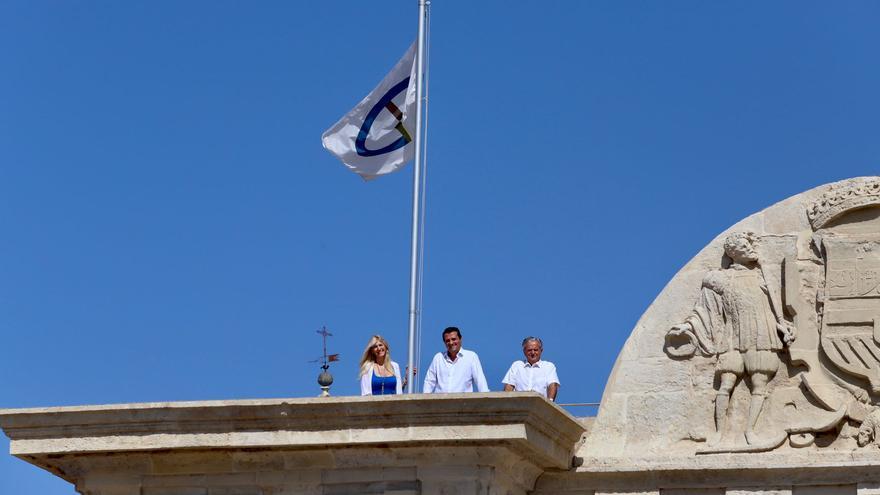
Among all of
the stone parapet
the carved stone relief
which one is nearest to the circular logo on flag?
the carved stone relief

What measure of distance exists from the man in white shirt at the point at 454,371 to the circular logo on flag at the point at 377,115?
8.88ft

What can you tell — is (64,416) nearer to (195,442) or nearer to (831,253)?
(195,442)

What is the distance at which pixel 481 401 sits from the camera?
1561 cm

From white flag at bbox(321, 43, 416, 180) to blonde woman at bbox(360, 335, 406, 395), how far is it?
256 cm

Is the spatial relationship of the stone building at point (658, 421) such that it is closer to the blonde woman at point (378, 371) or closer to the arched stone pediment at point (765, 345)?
the arched stone pediment at point (765, 345)

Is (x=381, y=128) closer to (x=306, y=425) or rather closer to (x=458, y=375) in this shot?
(x=458, y=375)

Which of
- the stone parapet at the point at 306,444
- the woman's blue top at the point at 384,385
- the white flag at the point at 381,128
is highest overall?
the white flag at the point at 381,128

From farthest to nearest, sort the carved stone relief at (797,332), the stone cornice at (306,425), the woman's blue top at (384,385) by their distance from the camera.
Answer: the woman's blue top at (384,385)
the carved stone relief at (797,332)
the stone cornice at (306,425)

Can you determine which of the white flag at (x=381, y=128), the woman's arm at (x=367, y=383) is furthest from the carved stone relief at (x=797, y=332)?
the white flag at (x=381, y=128)

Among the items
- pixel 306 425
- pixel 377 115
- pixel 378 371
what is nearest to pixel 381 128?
pixel 377 115

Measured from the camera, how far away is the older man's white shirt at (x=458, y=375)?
16891 mm

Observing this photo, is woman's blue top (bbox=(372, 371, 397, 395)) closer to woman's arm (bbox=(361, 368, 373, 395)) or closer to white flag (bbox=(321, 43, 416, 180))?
woman's arm (bbox=(361, 368, 373, 395))

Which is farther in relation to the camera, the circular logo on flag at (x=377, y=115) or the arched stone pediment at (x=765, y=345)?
the circular logo on flag at (x=377, y=115)

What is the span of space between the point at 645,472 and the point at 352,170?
4.51 meters
